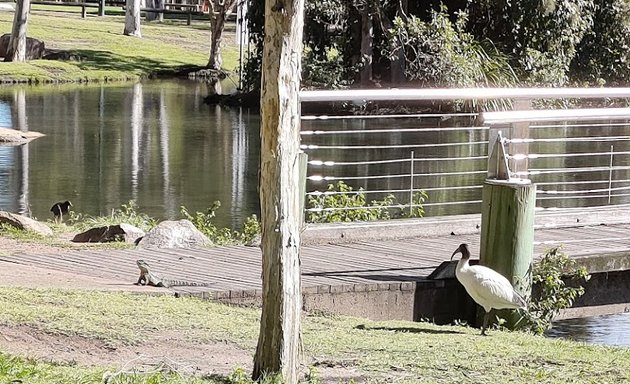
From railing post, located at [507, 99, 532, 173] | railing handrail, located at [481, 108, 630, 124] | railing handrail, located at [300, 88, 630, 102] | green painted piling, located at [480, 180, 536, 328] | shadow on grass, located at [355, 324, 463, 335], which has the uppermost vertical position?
railing handrail, located at [300, 88, 630, 102]

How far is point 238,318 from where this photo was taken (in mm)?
7621

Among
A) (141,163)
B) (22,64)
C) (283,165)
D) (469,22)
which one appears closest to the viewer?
(283,165)

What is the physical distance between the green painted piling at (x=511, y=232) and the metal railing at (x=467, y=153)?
0.36 m

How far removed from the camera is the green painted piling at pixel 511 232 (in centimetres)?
867

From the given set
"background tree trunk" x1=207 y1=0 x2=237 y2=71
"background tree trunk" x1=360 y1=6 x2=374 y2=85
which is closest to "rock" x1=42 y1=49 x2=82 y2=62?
"background tree trunk" x1=207 y1=0 x2=237 y2=71

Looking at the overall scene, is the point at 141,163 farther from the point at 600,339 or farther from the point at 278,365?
the point at 278,365

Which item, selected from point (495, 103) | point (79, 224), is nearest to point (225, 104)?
point (495, 103)

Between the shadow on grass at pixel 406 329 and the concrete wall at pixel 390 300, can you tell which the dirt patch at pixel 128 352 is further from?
the concrete wall at pixel 390 300

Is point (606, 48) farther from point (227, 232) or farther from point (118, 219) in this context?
point (227, 232)

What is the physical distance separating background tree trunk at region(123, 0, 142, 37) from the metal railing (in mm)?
22136

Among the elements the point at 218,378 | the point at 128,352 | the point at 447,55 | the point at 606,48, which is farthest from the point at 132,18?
the point at 218,378

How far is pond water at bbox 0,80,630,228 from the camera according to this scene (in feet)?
58.3

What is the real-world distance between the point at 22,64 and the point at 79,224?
30.7 metres

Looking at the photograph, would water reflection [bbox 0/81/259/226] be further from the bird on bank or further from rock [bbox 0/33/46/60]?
rock [bbox 0/33/46/60]
